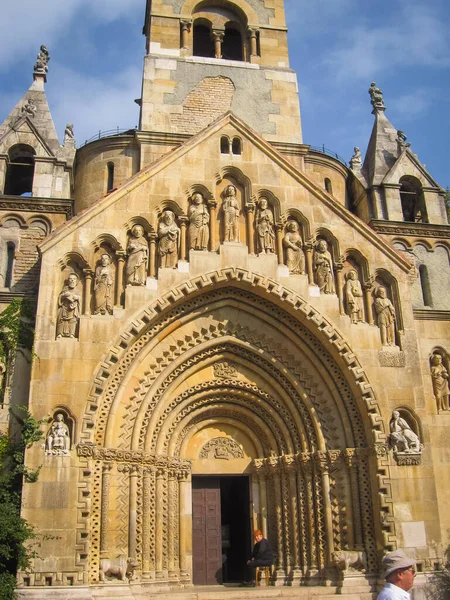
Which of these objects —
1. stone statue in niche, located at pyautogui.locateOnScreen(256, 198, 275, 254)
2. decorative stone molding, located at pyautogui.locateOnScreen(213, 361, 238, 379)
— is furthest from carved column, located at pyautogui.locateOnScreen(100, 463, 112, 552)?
stone statue in niche, located at pyautogui.locateOnScreen(256, 198, 275, 254)

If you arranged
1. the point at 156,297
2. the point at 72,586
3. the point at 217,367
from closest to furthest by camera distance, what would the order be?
1. the point at 72,586
2. the point at 156,297
3. the point at 217,367

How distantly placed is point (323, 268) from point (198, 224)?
337 cm

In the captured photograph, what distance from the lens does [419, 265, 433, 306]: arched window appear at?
1917cm

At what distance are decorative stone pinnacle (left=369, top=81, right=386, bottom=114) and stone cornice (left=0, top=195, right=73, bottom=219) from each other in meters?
11.7

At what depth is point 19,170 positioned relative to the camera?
69.7ft

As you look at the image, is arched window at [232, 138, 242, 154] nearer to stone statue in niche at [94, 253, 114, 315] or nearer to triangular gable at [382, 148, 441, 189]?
stone statue in niche at [94, 253, 114, 315]

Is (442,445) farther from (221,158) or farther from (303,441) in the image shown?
(221,158)

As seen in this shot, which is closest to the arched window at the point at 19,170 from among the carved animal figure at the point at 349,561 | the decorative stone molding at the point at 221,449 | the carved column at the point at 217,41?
the carved column at the point at 217,41

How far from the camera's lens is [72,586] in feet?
43.8

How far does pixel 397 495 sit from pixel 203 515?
4871mm

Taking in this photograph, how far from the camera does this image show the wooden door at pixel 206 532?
16406mm

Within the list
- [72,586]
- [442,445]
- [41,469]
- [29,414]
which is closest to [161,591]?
[72,586]

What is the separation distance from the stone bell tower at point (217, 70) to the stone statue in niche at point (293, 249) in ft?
17.4

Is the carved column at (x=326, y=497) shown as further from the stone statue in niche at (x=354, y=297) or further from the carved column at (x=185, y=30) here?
the carved column at (x=185, y=30)
